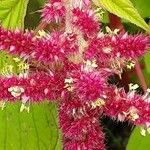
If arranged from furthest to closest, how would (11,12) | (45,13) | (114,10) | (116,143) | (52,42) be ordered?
(116,143) < (11,12) < (114,10) < (45,13) < (52,42)

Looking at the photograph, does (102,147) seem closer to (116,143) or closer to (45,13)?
(45,13)

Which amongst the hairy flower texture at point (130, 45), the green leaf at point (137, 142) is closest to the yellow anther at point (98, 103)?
the hairy flower texture at point (130, 45)

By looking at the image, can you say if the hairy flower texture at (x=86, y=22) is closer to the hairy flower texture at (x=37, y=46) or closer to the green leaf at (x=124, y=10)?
the hairy flower texture at (x=37, y=46)

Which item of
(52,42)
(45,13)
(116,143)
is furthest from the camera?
(116,143)

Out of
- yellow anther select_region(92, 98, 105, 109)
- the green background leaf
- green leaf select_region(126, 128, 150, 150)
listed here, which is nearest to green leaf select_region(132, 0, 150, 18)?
green leaf select_region(126, 128, 150, 150)

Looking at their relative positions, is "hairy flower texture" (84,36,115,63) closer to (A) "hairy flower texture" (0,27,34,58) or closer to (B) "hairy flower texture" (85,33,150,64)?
(B) "hairy flower texture" (85,33,150,64)

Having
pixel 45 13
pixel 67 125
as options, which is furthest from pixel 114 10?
pixel 67 125
